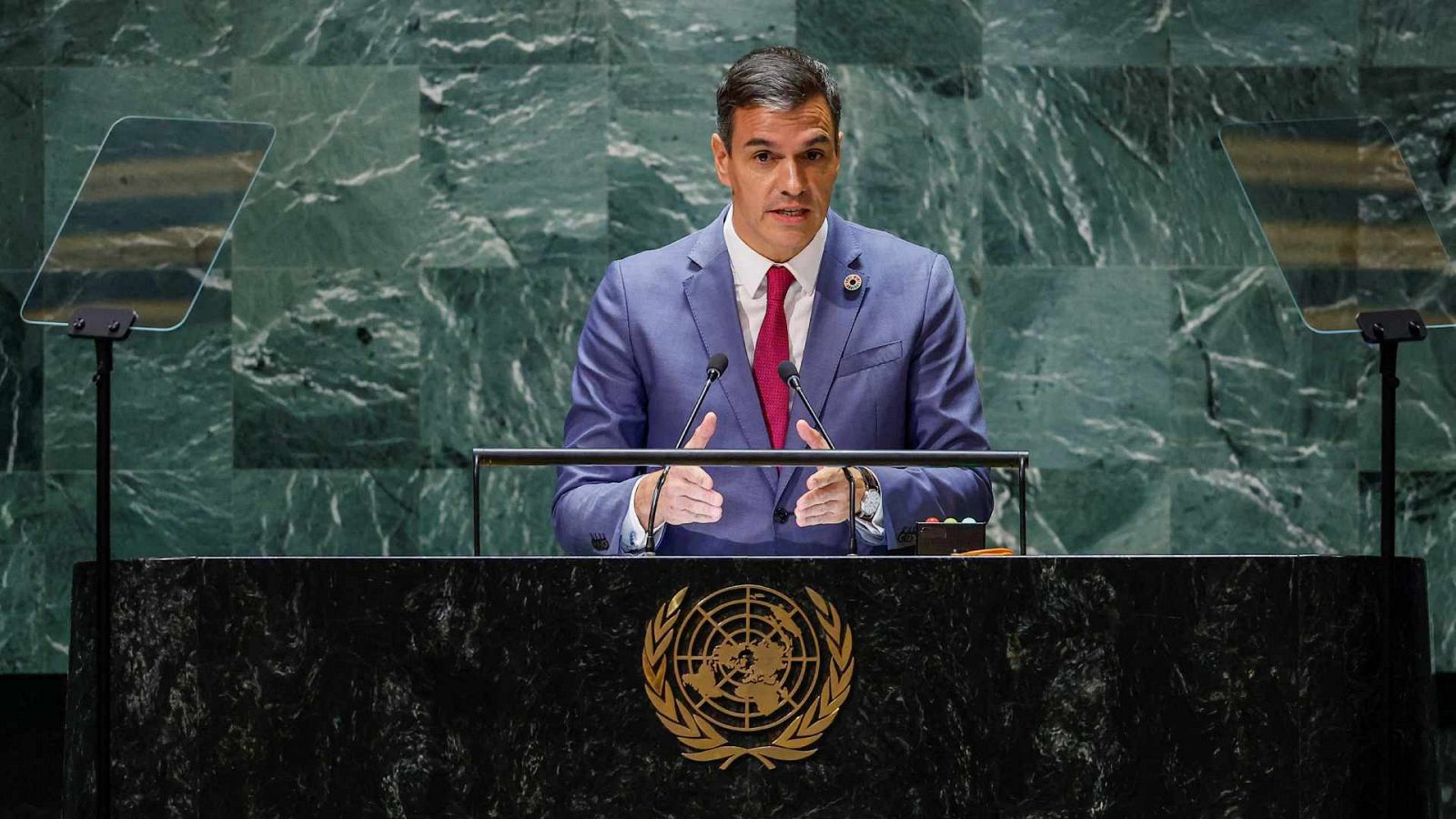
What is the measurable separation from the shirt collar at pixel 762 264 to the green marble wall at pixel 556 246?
193cm

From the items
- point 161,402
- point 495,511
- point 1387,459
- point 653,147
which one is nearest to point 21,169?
point 161,402

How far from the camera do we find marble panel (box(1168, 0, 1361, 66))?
5473 millimetres

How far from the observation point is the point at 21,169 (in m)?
5.43

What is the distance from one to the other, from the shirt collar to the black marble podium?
1.20 meters

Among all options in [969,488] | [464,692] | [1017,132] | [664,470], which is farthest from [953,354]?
[1017,132]

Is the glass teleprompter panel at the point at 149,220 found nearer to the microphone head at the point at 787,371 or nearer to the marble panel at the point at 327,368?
the microphone head at the point at 787,371

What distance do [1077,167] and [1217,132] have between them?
51 cm

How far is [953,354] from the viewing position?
3.44 metres

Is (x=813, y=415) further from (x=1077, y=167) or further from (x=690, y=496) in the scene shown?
(x=1077, y=167)

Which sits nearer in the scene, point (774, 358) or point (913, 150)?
point (774, 358)

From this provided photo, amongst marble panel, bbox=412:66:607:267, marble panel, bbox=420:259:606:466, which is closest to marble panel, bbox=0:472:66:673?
marble panel, bbox=420:259:606:466

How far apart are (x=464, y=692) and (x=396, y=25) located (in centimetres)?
362

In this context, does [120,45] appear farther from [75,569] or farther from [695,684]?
[695,684]

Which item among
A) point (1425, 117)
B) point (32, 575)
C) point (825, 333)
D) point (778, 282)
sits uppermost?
point (1425, 117)
